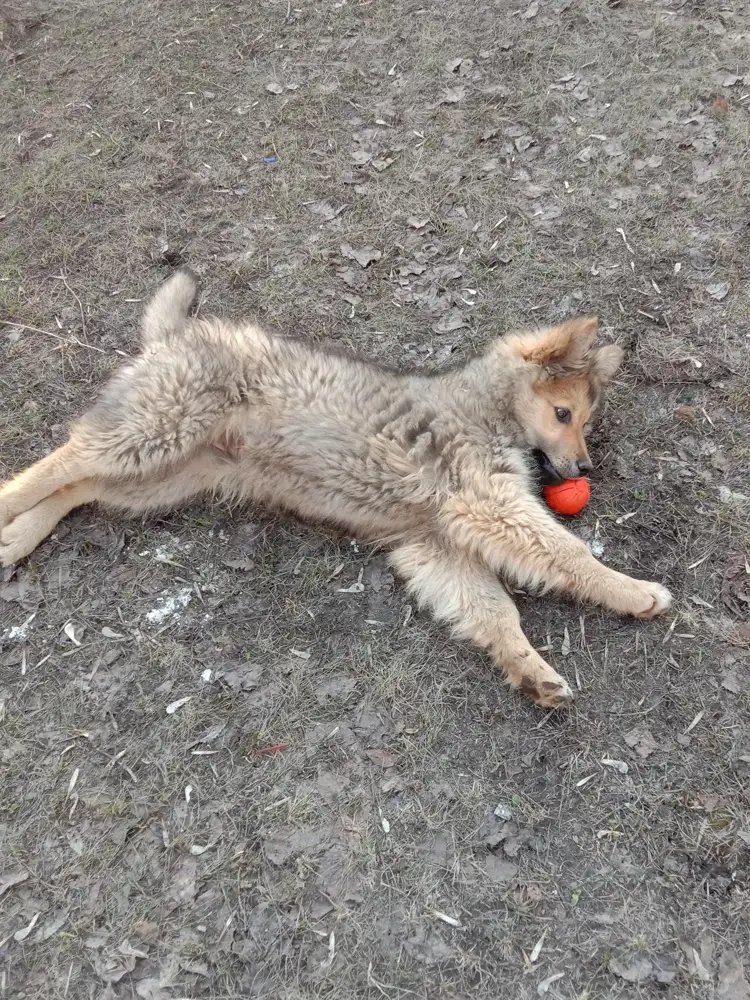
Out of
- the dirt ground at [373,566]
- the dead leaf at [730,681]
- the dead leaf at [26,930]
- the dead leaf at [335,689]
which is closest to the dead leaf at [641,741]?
the dirt ground at [373,566]

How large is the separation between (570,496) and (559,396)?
0.62 m

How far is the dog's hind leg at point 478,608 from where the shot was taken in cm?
357

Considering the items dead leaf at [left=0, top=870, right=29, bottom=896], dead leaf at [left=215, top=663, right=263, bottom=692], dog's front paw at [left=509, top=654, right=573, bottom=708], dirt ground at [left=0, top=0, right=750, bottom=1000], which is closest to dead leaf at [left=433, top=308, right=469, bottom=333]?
dirt ground at [left=0, top=0, right=750, bottom=1000]

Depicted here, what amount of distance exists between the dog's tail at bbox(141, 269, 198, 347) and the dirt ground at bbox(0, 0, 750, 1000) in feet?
1.92

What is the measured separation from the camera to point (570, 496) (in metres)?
4.11

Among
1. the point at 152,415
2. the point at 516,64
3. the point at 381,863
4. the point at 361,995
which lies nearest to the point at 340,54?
the point at 516,64

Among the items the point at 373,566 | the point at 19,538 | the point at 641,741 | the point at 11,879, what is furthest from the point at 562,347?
the point at 11,879

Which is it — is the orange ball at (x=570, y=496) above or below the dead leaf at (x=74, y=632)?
below

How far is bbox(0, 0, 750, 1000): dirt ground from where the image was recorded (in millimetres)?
3074

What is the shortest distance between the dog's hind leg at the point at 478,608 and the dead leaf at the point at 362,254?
94.7 inches

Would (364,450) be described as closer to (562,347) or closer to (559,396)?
(559,396)

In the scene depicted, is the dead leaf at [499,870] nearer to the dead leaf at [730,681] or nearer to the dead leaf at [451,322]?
the dead leaf at [730,681]

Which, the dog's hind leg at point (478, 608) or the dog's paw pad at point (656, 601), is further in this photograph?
the dog's paw pad at point (656, 601)

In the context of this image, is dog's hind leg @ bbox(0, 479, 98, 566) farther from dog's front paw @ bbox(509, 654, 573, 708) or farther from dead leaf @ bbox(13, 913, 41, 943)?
dog's front paw @ bbox(509, 654, 573, 708)
